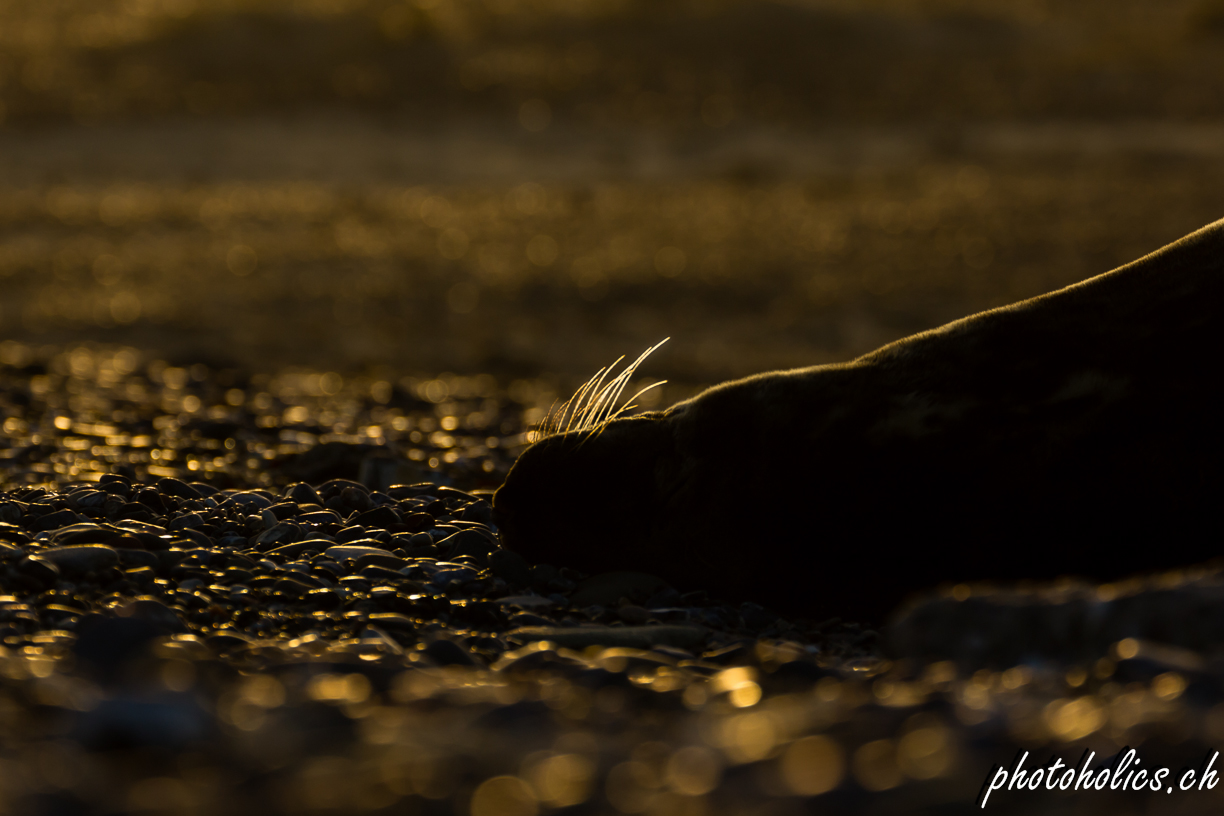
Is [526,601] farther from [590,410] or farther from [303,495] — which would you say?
[303,495]

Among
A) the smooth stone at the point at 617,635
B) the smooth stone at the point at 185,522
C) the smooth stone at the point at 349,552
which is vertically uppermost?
the smooth stone at the point at 185,522

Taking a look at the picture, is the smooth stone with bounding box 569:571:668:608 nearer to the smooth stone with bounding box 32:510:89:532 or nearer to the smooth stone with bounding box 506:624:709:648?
the smooth stone with bounding box 506:624:709:648

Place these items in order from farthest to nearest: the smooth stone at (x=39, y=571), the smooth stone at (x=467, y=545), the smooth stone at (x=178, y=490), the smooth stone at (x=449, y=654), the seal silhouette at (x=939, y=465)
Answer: the smooth stone at (x=178, y=490) < the smooth stone at (x=467, y=545) < the smooth stone at (x=39, y=571) < the seal silhouette at (x=939, y=465) < the smooth stone at (x=449, y=654)

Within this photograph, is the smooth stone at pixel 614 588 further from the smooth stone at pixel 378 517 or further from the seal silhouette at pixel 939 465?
the smooth stone at pixel 378 517

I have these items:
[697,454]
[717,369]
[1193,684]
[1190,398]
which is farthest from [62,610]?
[717,369]

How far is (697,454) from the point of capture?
3670 millimetres

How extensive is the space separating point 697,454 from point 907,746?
176 centimetres

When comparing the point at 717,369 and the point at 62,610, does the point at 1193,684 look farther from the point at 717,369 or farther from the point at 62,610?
the point at 717,369

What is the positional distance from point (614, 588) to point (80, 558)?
1.53m

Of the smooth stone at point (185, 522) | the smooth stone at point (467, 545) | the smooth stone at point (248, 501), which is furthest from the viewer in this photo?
the smooth stone at point (248, 501)

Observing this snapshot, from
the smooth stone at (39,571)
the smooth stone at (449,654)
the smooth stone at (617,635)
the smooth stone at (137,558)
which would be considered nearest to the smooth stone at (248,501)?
the smooth stone at (137,558)

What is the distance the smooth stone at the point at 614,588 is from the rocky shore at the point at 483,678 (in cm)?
1

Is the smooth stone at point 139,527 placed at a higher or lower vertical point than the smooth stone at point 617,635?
higher

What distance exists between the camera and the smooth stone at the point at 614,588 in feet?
11.6
